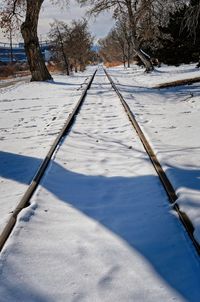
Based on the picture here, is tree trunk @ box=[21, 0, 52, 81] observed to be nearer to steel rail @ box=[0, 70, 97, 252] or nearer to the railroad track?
the railroad track

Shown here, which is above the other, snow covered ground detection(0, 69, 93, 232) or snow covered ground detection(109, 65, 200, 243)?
snow covered ground detection(109, 65, 200, 243)

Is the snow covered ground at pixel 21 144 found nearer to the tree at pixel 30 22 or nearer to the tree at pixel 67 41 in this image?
the tree at pixel 30 22

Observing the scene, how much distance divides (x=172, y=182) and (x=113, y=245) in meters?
1.53

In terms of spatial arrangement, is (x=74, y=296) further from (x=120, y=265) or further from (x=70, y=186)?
(x=70, y=186)

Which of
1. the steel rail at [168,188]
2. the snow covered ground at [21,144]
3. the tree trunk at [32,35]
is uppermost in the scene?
the tree trunk at [32,35]

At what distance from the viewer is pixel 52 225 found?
385 cm

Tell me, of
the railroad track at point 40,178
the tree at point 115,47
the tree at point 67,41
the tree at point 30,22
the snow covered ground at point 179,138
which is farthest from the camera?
the tree at point 115,47

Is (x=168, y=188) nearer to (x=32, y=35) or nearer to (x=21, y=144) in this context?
(x=21, y=144)

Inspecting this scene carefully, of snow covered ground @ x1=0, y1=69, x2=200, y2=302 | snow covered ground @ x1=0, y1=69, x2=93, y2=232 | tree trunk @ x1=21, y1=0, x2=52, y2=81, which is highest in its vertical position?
tree trunk @ x1=21, y1=0, x2=52, y2=81

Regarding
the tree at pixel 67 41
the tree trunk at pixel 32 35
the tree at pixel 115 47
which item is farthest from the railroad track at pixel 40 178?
the tree at pixel 115 47

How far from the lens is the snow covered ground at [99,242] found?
276 cm

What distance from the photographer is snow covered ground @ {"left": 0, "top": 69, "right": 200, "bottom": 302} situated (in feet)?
9.06

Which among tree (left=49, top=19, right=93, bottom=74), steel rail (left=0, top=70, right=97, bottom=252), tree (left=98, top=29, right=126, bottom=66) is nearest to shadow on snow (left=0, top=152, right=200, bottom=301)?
steel rail (left=0, top=70, right=97, bottom=252)

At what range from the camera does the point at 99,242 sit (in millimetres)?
3438
